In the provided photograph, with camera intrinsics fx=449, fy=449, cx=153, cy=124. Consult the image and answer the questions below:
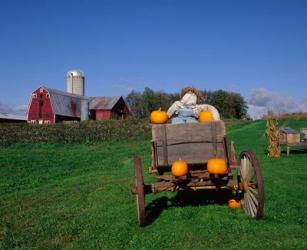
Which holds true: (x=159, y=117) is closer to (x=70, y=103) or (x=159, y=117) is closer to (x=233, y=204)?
(x=233, y=204)

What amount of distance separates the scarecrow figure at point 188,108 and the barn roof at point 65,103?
5304 centimetres

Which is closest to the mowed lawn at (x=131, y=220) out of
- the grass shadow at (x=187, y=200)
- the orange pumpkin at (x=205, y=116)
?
the grass shadow at (x=187, y=200)

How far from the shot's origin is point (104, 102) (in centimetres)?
7106

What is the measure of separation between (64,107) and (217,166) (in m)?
57.4

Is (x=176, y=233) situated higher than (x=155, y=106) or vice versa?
(x=155, y=106)

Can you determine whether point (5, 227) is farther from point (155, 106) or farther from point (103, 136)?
point (155, 106)

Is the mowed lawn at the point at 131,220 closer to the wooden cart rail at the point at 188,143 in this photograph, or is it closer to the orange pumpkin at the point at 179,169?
the orange pumpkin at the point at 179,169

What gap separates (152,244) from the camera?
5.99 meters

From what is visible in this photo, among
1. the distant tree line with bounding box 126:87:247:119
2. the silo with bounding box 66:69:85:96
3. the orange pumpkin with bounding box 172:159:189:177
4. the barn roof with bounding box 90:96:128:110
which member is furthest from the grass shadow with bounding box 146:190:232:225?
the distant tree line with bounding box 126:87:247:119

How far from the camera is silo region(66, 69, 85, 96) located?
3051 inches

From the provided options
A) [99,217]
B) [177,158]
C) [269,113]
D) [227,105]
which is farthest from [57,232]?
[227,105]

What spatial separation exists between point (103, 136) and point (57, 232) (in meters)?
31.0

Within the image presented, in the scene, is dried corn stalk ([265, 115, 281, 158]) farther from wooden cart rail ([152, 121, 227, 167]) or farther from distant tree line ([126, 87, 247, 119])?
distant tree line ([126, 87, 247, 119])

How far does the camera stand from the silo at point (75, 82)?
77500mm
